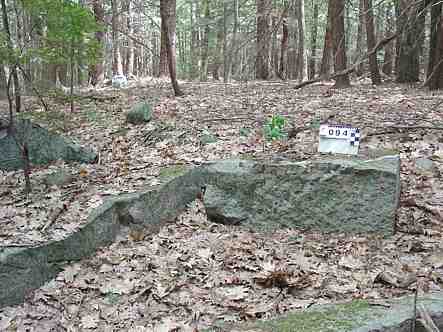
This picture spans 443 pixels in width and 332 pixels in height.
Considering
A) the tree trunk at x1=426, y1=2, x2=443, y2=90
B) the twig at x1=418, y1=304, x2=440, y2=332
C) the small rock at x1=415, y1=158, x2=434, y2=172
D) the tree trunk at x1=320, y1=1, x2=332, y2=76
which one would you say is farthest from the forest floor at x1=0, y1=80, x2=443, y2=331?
the tree trunk at x1=320, y1=1, x2=332, y2=76

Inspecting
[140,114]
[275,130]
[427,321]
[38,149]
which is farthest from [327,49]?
[427,321]

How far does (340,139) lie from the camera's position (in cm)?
433

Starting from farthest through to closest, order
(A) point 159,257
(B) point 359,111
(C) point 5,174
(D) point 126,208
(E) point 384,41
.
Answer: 1. (B) point 359,111
2. (C) point 5,174
3. (E) point 384,41
4. (D) point 126,208
5. (A) point 159,257

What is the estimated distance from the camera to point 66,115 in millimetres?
7895

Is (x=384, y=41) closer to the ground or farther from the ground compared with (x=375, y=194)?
farther from the ground

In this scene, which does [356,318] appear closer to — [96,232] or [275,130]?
[96,232]

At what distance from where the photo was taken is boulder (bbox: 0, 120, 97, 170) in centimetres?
580

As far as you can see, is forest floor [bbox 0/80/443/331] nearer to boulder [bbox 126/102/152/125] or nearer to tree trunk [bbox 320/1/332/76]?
boulder [bbox 126/102/152/125]

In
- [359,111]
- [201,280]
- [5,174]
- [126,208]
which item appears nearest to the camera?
[201,280]

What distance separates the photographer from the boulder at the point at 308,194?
396cm

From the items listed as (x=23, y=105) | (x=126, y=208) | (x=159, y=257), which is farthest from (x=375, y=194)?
(x=23, y=105)

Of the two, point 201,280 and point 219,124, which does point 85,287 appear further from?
point 219,124

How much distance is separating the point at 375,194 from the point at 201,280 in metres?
1.85

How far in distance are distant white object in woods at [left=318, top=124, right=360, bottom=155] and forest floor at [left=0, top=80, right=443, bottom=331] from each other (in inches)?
12.9
